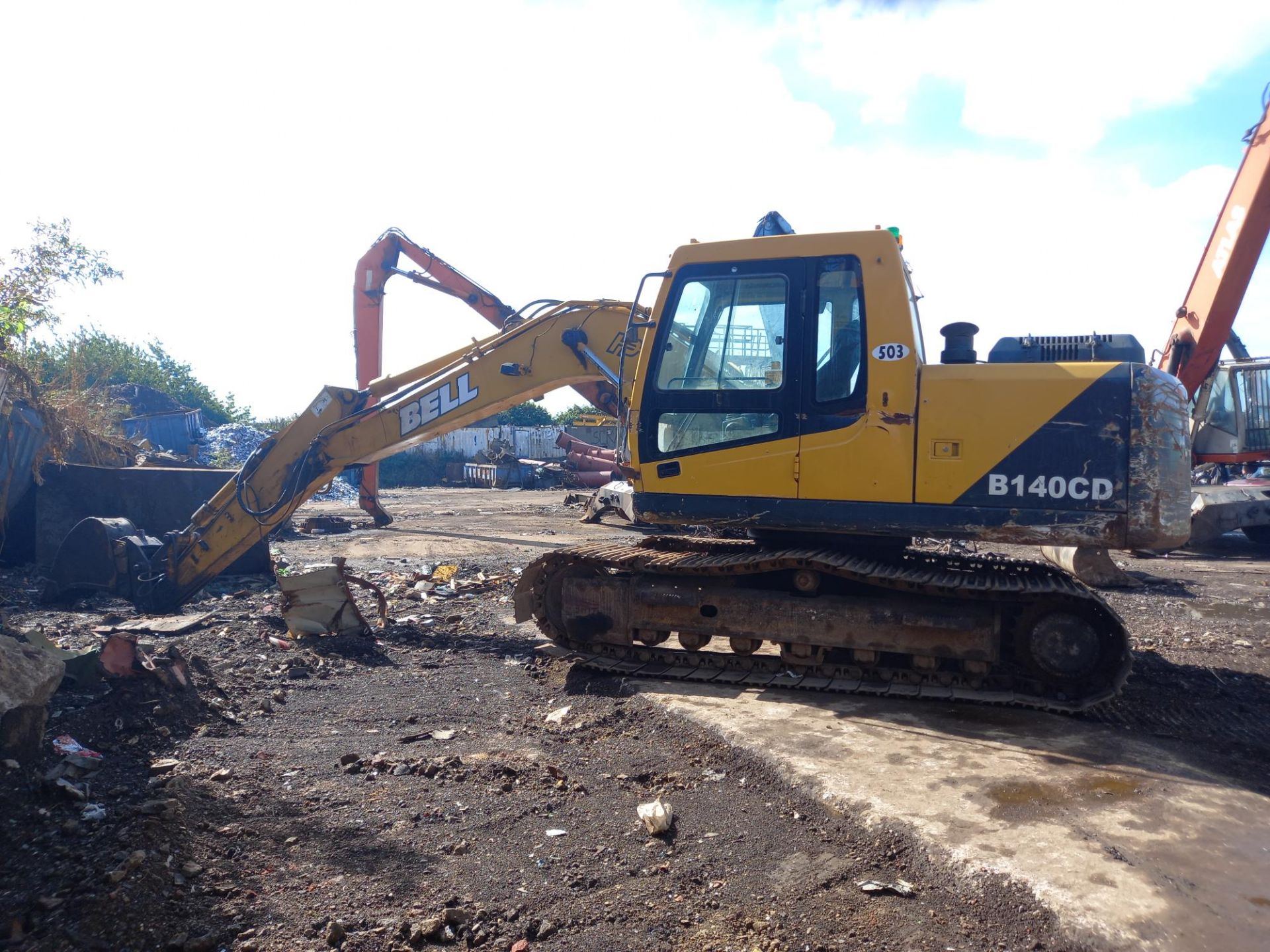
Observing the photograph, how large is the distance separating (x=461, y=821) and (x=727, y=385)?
2907mm

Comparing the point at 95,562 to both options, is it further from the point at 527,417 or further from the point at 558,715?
the point at 527,417

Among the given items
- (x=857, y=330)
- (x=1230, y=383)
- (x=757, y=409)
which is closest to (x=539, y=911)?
(x=757, y=409)

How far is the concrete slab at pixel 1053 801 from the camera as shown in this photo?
2.68 metres

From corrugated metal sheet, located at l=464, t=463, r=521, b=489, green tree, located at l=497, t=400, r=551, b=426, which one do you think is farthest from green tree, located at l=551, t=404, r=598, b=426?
corrugated metal sheet, located at l=464, t=463, r=521, b=489

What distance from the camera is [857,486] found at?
195 inches

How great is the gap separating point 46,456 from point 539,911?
9.42 m

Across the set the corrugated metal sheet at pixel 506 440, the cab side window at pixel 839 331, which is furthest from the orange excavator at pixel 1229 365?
the corrugated metal sheet at pixel 506 440

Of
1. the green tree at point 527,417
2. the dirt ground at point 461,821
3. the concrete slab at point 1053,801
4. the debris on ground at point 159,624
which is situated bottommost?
the dirt ground at point 461,821

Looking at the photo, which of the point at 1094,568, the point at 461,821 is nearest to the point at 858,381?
the point at 461,821

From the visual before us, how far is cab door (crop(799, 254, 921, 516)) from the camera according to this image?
4859 millimetres

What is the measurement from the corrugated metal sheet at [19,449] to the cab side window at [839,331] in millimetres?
8585

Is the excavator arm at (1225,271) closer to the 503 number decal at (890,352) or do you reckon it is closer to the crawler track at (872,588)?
the crawler track at (872,588)

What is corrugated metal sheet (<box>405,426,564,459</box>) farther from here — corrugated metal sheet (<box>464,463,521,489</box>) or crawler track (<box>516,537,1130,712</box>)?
crawler track (<box>516,537,1130,712</box>)

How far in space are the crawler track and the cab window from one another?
3.68ft
